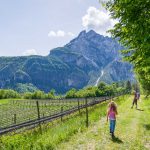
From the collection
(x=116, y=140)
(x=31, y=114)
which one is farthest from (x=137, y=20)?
(x=31, y=114)

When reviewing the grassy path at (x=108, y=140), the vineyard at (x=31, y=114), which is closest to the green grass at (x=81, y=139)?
the grassy path at (x=108, y=140)

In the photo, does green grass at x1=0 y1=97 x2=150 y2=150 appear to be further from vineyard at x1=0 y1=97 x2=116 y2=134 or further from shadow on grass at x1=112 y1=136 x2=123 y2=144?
vineyard at x1=0 y1=97 x2=116 y2=134

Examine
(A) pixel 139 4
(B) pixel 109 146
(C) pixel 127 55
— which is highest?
(A) pixel 139 4

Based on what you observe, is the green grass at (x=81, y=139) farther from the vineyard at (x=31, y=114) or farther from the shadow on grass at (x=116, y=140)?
the vineyard at (x=31, y=114)

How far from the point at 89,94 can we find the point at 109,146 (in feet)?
593

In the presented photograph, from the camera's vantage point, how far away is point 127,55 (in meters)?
27.0

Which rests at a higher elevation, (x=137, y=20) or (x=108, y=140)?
(x=137, y=20)

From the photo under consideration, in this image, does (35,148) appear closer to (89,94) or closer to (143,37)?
(143,37)

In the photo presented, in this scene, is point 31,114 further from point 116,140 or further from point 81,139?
point 116,140

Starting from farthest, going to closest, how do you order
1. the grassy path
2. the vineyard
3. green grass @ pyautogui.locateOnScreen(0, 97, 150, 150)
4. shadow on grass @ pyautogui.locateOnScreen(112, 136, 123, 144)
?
the vineyard
shadow on grass @ pyautogui.locateOnScreen(112, 136, 123, 144)
the grassy path
green grass @ pyautogui.locateOnScreen(0, 97, 150, 150)

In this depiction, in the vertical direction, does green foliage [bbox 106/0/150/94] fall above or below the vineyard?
above

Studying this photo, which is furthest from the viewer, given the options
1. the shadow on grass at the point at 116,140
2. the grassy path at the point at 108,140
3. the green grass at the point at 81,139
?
the shadow on grass at the point at 116,140

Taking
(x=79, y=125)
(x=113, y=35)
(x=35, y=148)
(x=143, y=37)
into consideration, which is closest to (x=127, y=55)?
(x=113, y=35)

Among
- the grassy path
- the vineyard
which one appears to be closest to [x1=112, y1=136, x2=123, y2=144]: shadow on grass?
the grassy path
